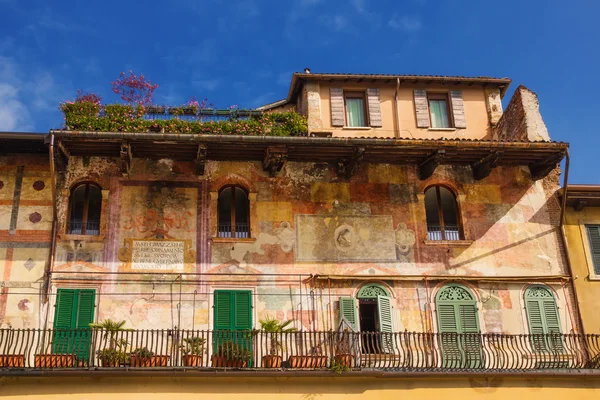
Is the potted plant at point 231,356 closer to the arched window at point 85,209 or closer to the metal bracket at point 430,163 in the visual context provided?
the arched window at point 85,209

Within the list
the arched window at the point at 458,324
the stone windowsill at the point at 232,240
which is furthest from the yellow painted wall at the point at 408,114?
the arched window at the point at 458,324

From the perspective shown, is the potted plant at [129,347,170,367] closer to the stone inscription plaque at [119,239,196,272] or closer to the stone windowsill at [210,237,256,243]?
the stone inscription plaque at [119,239,196,272]

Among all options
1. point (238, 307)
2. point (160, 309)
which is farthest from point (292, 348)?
point (160, 309)

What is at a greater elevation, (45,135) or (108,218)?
(45,135)

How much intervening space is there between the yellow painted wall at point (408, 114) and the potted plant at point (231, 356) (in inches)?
264

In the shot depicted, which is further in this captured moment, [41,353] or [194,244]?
[194,244]

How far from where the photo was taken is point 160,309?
1672cm

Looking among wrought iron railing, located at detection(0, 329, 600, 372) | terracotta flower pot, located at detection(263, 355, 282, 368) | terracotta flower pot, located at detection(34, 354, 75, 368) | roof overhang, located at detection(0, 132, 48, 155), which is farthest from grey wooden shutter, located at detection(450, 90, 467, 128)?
terracotta flower pot, located at detection(34, 354, 75, 368)

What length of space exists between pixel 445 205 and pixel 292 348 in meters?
5.22

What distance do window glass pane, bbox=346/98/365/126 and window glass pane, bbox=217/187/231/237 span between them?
4.09 metres

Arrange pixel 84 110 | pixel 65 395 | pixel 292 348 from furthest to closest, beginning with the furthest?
pixel 84 110 → pixel 292 348 → pixel 65 395

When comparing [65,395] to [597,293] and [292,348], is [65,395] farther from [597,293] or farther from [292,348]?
[597,293]

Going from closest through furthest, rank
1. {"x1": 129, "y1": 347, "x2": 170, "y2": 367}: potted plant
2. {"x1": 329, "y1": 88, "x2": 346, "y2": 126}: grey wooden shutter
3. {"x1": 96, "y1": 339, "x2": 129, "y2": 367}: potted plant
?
1. {"x1": 96, "y1": 339, "x2": 129, "y2": 367}: potted plant
2. {"x1": 129, "y1": 347, "x2": 170, "y2": 367}: potted plant
3. {"x1": 329, "y1": 88, "x2": 346, "y2": 126}: grey wooden shutter

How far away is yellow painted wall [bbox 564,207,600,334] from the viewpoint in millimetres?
17844
